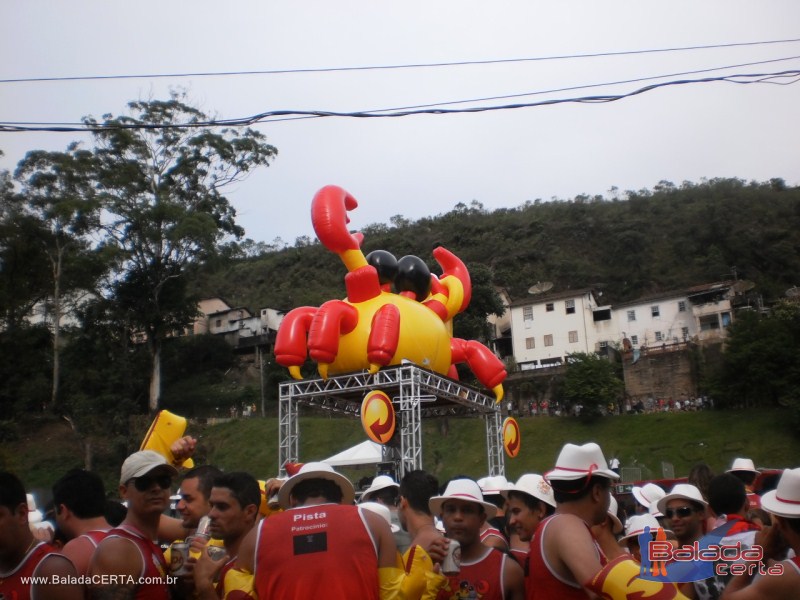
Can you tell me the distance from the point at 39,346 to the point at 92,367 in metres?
2.96

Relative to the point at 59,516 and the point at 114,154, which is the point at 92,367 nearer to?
the point at 114,154

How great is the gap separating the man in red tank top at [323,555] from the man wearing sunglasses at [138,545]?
0.37 meters

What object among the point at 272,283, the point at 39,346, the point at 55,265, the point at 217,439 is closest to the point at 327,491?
the point at 217,439

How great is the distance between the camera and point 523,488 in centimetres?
427

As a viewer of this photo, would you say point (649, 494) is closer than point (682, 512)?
No

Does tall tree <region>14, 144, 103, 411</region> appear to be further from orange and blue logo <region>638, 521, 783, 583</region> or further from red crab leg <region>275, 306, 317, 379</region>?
orange and blue logo <region>638, 521, 783, 583</region>

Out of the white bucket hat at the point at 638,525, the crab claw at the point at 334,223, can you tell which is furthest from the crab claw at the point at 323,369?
the white bucket hat at the point at 638,525

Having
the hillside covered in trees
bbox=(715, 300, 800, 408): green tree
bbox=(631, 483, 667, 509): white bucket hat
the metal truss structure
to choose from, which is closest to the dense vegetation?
bbox=(715, 300, 800, 408): green tree

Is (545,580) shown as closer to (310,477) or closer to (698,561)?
(698,561)

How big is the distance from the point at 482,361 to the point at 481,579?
11.7 meters

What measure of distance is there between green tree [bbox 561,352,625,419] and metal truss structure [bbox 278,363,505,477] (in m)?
17.0

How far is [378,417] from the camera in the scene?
495 inches

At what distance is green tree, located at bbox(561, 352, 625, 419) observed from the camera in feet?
109

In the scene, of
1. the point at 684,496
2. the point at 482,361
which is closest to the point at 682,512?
the point at 684,496
